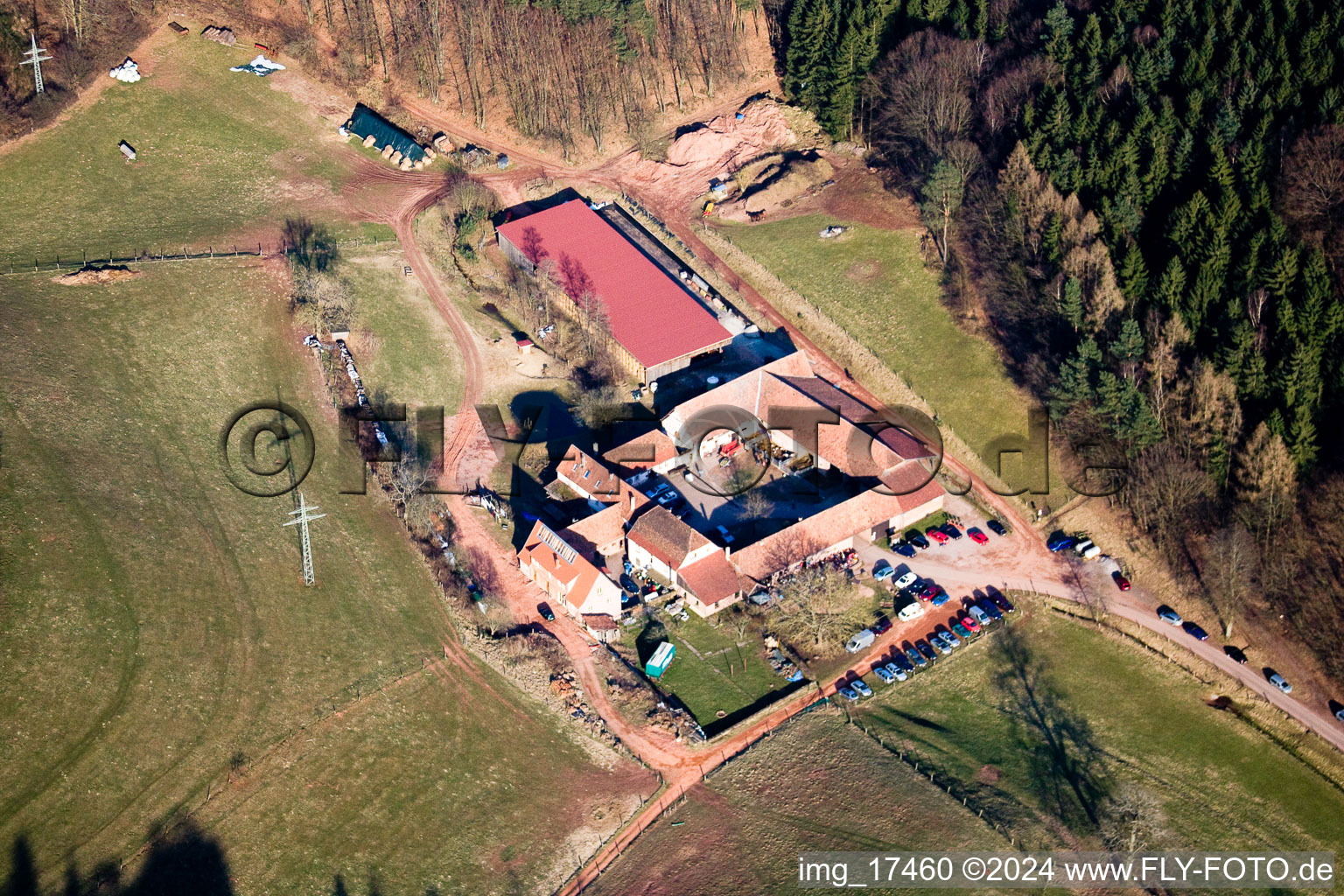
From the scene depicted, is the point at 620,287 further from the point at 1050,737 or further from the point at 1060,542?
the point at 1050,737

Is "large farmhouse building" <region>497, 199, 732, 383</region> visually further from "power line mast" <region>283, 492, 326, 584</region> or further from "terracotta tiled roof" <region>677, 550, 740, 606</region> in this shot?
"power line mast" <region>283, 492, 326, 584</region>

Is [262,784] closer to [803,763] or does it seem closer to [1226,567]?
[803,763]

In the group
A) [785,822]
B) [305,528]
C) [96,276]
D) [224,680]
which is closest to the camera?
[785,822]

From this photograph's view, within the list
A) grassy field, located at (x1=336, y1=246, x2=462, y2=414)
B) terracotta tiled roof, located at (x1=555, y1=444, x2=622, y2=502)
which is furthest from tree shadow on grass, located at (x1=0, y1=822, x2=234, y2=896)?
grassy field, located at (x1=336, y1=246, x2=462, y2=414)

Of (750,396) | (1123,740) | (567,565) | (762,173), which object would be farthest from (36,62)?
(1123,740)

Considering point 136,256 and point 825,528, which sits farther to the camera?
point 136,256
